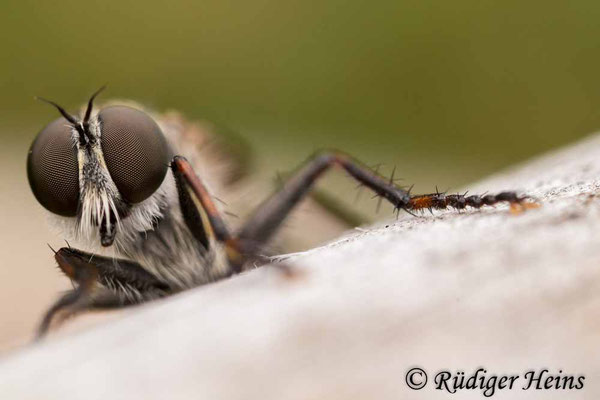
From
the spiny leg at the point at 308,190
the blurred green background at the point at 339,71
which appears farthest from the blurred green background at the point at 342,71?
the spiny leg at the point at 308,190

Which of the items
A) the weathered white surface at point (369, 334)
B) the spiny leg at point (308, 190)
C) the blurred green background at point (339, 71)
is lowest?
the weathered white surface at point (369, 334)

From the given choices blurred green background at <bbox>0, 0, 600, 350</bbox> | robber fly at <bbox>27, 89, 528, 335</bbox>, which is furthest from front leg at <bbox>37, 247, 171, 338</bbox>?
blurred green background at <bbox>0, 0, 600, 350</bbox>

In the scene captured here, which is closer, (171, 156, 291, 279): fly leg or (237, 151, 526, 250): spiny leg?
(171, 156, 291, 279): fly leg

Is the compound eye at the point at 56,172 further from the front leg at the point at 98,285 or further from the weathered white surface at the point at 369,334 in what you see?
the weathered white surface at the point at 369,334

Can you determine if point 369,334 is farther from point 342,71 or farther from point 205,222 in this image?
point 342,71

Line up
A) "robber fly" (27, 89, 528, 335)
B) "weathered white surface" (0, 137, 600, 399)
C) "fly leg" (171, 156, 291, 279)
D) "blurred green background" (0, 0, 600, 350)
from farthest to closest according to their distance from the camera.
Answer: "blurred green background" (0, 0, 600, 350) → "robber fly" (27, 89, 528, 335) → "fly leg" (171, 156, 291, 279) → "weathered white surface" (0, 137, 600, 399)

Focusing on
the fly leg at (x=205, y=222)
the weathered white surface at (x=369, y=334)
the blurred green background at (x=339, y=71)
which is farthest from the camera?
the blurred green background at (x=339, y=71)

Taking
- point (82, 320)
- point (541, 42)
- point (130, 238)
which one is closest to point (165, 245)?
point (130, 238)

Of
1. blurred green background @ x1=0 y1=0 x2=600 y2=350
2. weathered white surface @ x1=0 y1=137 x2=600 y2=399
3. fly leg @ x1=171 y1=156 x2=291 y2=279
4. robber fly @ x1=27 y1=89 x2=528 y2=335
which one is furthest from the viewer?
blurred green background @ x1=0 y1=0 x2=600 y2=350

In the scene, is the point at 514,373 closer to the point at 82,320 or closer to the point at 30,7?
the point at 82,320

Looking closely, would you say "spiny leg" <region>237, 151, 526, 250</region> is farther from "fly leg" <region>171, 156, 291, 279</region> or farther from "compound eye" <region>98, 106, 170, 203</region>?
"compound eye" <region>98, 106, 170, 203</region>
